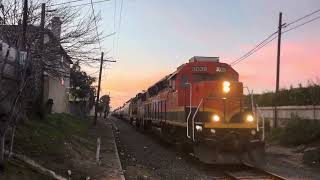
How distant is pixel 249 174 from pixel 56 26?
39.3 feet

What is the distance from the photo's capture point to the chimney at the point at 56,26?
73.3 feet

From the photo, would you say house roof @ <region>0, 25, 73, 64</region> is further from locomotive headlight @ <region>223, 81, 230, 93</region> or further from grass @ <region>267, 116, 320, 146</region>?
grass @ <region>267, 116, 320, 146</region>

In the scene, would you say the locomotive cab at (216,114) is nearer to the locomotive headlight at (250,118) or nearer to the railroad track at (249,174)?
the locomotive headlight at (250,118)

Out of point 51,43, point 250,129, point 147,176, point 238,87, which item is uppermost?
point 51,43

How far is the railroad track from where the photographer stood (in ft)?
48.6

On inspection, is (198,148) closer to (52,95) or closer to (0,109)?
(0,109)

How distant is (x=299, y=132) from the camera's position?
26797 millimetres

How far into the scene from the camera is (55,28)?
23.0 metres

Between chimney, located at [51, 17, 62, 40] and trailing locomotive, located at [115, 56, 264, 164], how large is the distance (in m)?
5.44

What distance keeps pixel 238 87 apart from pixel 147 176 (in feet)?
17.1

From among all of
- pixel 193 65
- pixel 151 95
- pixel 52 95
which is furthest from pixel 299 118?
pixel 52 95

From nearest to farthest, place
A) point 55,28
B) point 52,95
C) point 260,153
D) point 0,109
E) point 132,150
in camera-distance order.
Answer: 1. point 0,109
2. point 260,153
3. point 55,28
4. point 132,150
5. point 52,95

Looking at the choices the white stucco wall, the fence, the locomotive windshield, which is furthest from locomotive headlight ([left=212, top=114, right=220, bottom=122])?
the white stucco wall

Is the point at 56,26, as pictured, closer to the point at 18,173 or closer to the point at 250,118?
the point at 250,118
